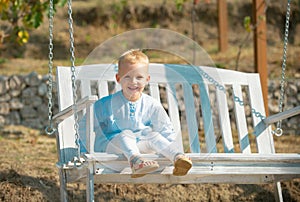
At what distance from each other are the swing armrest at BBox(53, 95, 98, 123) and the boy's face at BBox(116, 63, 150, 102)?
0.93 feet

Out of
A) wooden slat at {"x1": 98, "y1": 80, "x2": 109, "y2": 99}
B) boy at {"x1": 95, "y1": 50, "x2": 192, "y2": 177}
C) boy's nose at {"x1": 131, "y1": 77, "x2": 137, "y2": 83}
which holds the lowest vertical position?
boy at {"x1": 95, "y1": 50, "x2": 192, "y2": 177}

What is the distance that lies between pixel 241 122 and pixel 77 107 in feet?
4.10

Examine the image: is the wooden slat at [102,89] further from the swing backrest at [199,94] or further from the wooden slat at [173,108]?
the wooden slat at [173,108]

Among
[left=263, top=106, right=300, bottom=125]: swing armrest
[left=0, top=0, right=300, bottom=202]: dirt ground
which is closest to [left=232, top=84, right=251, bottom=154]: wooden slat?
[left=263, top=106, right=300, bottom=125]: swing armrest

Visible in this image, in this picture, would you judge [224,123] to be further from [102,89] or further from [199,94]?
[102,89]

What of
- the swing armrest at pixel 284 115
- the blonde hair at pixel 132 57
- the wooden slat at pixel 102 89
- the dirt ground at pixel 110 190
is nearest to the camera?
the blonde hair at pixel 132 57

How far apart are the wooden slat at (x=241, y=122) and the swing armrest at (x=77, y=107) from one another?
114 centimetres

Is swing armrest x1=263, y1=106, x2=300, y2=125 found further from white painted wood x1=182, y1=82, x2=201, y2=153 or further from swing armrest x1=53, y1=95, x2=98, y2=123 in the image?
swing armrest x1=53, y1=95, x2=98, y2=123

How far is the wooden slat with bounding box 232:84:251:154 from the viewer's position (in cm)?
418

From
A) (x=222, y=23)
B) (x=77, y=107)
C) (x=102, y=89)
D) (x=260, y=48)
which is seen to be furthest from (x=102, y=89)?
(x=222, y=23)

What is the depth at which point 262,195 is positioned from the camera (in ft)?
15.7

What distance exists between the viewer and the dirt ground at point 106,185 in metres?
4.62

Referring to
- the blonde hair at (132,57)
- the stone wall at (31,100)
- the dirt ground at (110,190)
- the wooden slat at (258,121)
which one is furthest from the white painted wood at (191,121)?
the stone wall at (31,100)

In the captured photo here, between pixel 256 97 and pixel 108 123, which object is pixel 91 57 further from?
pixel 256 97
